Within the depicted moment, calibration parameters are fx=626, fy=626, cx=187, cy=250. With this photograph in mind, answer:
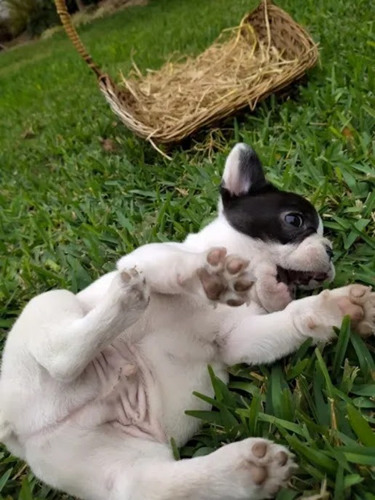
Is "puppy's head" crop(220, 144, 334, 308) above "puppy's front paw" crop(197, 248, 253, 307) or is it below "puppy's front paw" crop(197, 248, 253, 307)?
below

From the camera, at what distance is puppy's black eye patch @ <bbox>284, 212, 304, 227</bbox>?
2.43 m

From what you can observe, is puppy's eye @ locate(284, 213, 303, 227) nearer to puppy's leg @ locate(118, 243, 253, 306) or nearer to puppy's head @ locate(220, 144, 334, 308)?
puppy's head @ locate(220, 144, 334, 308)

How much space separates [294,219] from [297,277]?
0.23 meters

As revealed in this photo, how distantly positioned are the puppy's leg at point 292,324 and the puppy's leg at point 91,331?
0.46 meters

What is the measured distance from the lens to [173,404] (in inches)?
82.0

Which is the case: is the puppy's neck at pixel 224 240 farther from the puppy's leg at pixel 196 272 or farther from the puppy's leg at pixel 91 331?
the puppy's leg at pixel 91 331

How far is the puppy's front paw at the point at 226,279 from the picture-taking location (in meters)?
1.97

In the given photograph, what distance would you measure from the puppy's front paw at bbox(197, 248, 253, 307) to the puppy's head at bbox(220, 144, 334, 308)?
15.4 inches

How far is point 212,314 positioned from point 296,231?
0.47 m

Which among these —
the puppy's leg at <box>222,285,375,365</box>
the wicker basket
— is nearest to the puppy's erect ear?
the puppy's leg at <box>222,285,375,365</box>

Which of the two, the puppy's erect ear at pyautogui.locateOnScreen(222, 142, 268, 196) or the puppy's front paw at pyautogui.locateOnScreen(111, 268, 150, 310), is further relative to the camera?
the puppy's erect ear at pyautogui.locateOnScreen(222, 142, 268, 196)

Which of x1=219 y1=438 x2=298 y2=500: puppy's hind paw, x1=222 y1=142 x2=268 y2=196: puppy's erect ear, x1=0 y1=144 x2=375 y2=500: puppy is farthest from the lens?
x1=222 y1=142 x2=268 y2=196: puppy's erect ear

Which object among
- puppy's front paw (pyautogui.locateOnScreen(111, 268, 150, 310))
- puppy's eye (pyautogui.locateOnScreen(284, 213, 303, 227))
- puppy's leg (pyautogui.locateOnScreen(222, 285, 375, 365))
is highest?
puppy's front paw (pyautogui.locateOnScreen(111, 268, 150, 310))

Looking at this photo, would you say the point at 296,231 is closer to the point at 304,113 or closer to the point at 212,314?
the point at 212,314
